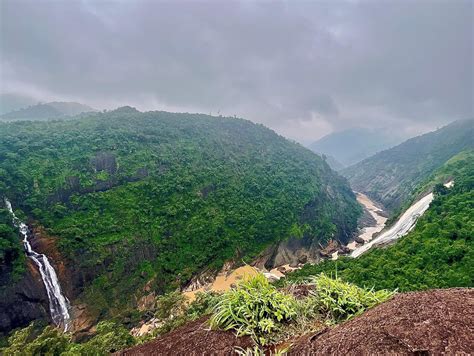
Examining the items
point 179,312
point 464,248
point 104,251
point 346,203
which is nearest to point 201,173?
point 104,251

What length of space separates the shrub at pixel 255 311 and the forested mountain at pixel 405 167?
218 feet

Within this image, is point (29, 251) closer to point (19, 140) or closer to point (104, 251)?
point (104, 251)

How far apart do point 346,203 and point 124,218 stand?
47.5 m

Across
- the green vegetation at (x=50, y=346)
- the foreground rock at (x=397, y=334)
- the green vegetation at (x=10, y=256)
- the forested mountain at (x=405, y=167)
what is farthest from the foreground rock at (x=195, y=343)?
the forested mountain at (x=405, y=167)

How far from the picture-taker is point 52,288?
71.7ft

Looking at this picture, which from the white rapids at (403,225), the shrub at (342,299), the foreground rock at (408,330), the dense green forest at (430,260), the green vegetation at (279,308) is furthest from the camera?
the white rapids at (403,225)

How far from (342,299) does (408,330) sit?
1954 mm

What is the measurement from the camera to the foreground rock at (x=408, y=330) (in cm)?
395

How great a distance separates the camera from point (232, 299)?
20.2ft

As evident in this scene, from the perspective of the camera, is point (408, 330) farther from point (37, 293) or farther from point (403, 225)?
point (403, 225)

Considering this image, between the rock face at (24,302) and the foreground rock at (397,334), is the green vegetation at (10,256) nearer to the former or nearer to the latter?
the rock face at (24,302)

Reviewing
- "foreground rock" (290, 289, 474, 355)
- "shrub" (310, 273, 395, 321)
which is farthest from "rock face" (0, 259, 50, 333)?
"foreground rock" (290, 289, 474, 355)

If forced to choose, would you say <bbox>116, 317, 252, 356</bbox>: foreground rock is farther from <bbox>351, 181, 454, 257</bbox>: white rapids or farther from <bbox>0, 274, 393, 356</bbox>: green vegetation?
<bbox>351, 181, 454, 257</bbox>: white rapids

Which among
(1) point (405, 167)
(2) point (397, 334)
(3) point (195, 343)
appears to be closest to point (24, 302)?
(3) point (195, 343)
